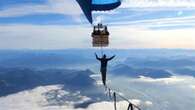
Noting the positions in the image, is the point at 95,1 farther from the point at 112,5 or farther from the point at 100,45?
the point at 100,45

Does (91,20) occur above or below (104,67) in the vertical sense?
above

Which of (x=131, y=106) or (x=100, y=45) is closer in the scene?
(x=131, y=106)

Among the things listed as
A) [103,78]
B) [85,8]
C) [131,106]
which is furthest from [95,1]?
[131,106]

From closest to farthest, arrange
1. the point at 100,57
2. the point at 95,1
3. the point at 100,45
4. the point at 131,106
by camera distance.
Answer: the point at 131,106, the point at 95,1, the point at 100,45, the point at 100,57

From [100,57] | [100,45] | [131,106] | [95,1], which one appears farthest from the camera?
[100,57]

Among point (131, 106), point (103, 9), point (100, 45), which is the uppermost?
point (103, 9)

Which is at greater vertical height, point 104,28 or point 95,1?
point 95,1

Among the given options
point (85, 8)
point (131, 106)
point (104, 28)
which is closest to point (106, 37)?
point (104, 28)

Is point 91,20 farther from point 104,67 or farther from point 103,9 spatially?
point 104,67
